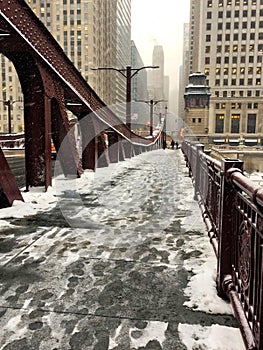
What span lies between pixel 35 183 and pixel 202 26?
111 meters

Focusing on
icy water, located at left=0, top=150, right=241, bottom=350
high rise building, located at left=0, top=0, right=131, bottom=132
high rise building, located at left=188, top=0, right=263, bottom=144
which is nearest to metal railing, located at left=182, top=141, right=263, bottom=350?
icy water, located at left=0, top=150, right=241, bottom=350

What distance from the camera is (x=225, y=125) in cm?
10231

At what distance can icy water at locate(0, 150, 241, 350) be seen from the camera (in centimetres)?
255

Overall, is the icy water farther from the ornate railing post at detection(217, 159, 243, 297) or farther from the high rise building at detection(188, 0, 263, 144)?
the high rise building at detection(188, 0, 263, 144)

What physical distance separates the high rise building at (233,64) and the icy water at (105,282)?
326 ft

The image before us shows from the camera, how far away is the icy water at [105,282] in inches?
101

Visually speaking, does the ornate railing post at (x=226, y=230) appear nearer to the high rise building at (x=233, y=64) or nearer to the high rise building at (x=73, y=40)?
the high rise building at (x=233, y=64)

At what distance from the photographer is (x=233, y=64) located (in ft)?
348

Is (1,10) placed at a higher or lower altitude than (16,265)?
higher

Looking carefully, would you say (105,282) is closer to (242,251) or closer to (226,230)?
(226,230)

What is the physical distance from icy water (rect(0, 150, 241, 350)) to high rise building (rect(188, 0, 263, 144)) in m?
99.5

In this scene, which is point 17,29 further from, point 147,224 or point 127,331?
point 127,331

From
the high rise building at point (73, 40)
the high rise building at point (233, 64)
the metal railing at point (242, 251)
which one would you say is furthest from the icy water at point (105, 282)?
the high rise building at point (73, 40)

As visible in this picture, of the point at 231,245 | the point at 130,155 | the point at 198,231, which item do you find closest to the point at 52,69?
the point at 198,231
